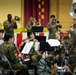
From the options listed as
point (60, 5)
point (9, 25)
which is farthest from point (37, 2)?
point (9, 25)

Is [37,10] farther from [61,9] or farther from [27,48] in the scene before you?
[27,48]

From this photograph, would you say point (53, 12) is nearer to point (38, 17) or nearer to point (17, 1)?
point (38, 17)

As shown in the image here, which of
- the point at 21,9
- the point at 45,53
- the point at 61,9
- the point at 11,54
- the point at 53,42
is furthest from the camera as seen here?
the point at 61,9

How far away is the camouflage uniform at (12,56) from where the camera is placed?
5.44 metres

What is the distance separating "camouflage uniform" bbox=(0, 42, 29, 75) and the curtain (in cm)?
740

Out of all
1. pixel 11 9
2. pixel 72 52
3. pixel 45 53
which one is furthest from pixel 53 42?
pixel 11 9

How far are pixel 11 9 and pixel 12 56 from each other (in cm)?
756

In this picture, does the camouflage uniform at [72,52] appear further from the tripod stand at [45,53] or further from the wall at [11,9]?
the wall at [11,9]

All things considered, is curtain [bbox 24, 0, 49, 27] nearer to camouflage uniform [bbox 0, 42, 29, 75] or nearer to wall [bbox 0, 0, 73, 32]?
wall [bbox 0, 0, 73, 32]

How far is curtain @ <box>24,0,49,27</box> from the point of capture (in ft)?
42.2

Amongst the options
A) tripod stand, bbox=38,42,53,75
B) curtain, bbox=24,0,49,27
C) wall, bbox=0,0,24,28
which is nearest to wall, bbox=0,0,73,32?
wall, bbox=0,0,24,28

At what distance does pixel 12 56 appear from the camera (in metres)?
5.46

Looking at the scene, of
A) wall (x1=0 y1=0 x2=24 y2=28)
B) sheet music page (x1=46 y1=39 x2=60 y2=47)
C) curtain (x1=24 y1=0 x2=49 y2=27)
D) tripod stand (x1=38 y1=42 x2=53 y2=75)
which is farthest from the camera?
curtain (x1=24 y1=0 x2=49 y2=27)

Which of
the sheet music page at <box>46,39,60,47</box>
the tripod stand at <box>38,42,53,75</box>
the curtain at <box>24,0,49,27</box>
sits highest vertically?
the curtain at <box>24,0,49,27</box>
